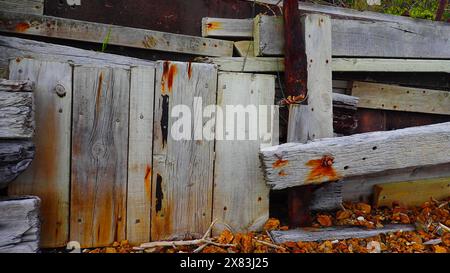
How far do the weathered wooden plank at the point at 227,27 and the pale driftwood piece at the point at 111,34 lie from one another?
58mm

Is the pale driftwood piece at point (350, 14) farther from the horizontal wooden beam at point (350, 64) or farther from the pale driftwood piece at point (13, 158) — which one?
the pale driftwood piece at point (13, 158)

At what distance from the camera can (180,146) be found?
224cm

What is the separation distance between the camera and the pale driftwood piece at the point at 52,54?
2164 mm

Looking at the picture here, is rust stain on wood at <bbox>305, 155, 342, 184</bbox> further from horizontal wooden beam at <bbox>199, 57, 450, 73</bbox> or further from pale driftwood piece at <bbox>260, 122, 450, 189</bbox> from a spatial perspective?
horizontal wooden beam at <bbox>199, 57, 450, 73</bbox>

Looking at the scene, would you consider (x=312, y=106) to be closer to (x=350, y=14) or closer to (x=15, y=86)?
(x=350, y=14)

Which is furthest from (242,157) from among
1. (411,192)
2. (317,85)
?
(411,192)

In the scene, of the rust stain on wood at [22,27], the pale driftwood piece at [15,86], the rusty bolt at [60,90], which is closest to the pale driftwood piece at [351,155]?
the rusty bolt at [60,90]

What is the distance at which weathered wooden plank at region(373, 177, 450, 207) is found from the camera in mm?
2807

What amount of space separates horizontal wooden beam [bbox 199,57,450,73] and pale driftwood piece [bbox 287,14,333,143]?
189 millimetres

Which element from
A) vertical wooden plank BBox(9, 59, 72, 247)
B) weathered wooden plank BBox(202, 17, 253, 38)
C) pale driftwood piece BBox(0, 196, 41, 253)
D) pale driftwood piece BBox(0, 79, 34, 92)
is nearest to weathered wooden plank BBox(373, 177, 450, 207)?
weathered wooden plank BBox(202, 17, 253, 38)

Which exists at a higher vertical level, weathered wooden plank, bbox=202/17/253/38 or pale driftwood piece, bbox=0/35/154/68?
weathered wooden plank, bbox=202/17/253/38

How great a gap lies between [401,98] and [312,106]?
39.0 inches

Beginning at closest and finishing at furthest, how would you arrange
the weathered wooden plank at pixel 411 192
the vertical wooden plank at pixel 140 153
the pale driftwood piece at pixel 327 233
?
the vertical wooden plank at pixel 140 153, the pale driftwood piece at pixel 327 233, the weathered wooden plank at pixel 411 192
